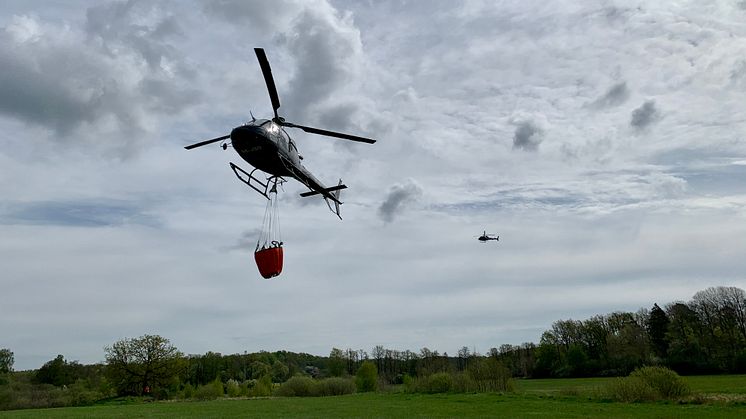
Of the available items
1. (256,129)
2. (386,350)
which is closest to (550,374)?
(386,350)

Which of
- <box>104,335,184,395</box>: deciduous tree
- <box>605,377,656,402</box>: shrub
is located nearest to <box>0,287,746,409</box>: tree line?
<box>104,335,184,395</box>: deciduous tree

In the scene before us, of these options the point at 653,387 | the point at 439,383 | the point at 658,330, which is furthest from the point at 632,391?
the point at 658,330

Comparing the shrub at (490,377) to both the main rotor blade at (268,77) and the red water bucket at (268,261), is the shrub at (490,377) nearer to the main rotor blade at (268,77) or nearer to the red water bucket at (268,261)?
the red water bucket at (268,261)

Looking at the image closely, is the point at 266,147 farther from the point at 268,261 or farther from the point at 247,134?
→ the point at 268,261

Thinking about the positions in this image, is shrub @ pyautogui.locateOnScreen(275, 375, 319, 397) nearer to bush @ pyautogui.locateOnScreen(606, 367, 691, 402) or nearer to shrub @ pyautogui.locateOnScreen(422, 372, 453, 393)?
shrub @ pyautogui.locateOnScreen(422, 372, 453, 393)

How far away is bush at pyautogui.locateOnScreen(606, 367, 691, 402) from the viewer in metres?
32.9

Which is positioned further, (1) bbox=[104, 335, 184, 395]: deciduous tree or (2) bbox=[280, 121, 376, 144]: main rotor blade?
(1) bbox=[104, 335, 184, 395]: deciduous tree

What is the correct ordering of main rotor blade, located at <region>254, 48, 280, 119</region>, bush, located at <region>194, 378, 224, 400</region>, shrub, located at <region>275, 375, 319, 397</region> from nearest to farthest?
main rotor blade, located at <region>254, 48, 280, 119</region>
shrub, located at <region>275, 375, 319, 397</region>
bush, located at <region>194, 378, 224, 400</region>

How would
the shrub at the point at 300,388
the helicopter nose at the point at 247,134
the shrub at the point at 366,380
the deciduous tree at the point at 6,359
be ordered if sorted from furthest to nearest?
the deciduous tree at the point at 6,359
the shrub at the point at 366,380
the shrub at the point at 300,388
the helicopter nose at the point at 247,134

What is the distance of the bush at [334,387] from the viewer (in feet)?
198

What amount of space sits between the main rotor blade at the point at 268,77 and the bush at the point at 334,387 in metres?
49.5

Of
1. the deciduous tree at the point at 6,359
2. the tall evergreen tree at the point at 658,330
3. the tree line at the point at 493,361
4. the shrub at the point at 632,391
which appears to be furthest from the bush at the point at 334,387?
the deciduous tree at the point at 6,359

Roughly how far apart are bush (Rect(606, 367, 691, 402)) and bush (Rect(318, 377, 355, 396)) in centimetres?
3336

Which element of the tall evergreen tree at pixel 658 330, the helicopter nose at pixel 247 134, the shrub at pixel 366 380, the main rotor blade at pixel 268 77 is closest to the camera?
the main rotor blade at pixel 268 77
